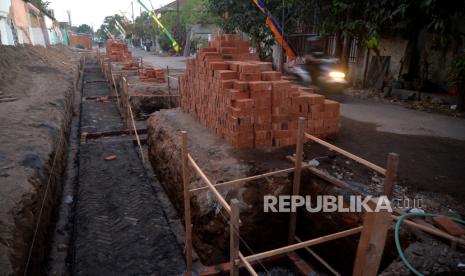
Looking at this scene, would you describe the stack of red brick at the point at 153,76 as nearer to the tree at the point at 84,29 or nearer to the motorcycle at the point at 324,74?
the motorcycle at the point at 324,74

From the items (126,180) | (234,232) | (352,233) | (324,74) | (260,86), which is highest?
(260,86)

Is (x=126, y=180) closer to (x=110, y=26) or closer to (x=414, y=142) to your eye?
(x=414, y=142)

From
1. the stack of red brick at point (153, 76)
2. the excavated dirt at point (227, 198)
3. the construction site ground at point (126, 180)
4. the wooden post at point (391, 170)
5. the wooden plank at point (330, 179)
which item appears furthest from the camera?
the stack of red brick at point (153, 76)

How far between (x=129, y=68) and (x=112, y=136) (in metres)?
10.3

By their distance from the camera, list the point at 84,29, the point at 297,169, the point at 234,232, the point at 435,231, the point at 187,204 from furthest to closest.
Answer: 1. the point at 84,29
2. the point at 297,169
3. the point at 187,204
4. the point at 435,231
5. the point at 234,232

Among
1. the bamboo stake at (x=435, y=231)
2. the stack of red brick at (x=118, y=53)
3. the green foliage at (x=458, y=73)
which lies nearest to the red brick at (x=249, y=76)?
the bamboo stake at (x=435, y=231)

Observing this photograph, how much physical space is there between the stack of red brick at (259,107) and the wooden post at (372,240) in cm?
336

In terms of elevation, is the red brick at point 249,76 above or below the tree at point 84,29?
below

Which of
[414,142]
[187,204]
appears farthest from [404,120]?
[187,204]

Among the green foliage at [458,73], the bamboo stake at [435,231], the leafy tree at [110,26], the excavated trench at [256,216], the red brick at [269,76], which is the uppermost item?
the leafy tree at [110,26]

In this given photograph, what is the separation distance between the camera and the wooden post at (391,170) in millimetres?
3148

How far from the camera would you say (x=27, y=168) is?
4.63m

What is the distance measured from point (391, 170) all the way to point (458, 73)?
7.19 metres

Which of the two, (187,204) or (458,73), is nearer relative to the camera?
(187,204)
